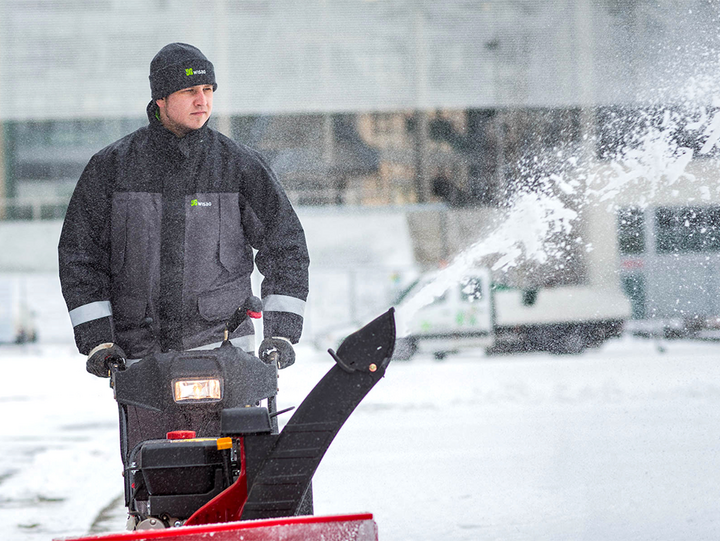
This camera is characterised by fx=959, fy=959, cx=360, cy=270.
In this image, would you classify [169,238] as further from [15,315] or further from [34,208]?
[15,315]

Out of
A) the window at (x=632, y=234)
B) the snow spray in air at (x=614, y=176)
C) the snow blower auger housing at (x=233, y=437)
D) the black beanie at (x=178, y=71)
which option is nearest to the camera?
the snow blower auger housing at (x=233, y=437)

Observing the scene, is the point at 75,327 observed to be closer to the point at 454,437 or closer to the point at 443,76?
the point at 454,437

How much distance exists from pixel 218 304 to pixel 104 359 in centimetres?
36

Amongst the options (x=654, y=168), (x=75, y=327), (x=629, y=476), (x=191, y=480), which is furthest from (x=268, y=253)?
(x=654, y=168)

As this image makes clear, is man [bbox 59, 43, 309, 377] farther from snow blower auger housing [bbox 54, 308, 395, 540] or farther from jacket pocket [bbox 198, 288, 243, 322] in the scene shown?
snow blower auger housing [bbox 54, 308, 395, 540]

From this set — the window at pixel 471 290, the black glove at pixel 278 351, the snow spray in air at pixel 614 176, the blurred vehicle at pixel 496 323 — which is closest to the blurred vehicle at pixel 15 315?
the blurred vehicle at pixel 496 323

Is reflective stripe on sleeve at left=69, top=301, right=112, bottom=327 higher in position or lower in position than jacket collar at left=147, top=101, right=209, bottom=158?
lower

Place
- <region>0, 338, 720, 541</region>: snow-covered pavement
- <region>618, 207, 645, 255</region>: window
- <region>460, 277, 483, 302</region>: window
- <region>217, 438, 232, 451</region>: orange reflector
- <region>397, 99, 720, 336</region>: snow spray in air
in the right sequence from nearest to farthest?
Result: <region>217, 438, 232, 451</region>: orange reflector < <region>0, 338, 720, 541</region>: snow-covered pavement < <region>397, 99, 720, 336</region>: snow spray in air < <region>618, 207, 645, 255</region>: window < <region>460, 277, 483, 302</region>: window

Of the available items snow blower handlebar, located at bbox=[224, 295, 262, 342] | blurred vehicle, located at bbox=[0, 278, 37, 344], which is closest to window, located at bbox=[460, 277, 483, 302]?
blurred vehicle, located at bbox=[0, 278, 37, 344]

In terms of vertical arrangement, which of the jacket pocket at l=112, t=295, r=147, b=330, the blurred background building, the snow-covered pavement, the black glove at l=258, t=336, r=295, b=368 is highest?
the blurred background building

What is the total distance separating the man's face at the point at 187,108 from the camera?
251 centimetres

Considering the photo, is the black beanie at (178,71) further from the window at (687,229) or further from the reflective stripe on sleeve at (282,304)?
the window at (687,229)

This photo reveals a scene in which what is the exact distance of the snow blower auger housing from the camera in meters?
1.92

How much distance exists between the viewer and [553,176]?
6824mm
